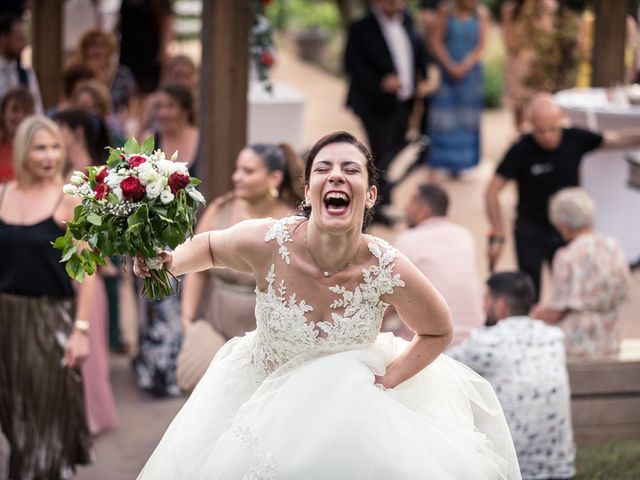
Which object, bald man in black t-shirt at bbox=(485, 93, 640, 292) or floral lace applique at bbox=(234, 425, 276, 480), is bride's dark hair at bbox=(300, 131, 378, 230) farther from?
bald man in black t-shirt at bbox=(485, 93, 640, 292)

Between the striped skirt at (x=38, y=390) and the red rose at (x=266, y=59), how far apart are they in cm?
289

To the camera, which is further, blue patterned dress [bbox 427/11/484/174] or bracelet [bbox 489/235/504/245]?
blue patterned dress [bbox 427/11/484/174]

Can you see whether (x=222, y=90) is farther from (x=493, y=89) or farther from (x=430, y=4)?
(x=493, y=89)

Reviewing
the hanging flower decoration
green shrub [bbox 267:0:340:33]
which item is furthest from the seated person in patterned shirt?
green shrub [bbox 267:0:340:33]

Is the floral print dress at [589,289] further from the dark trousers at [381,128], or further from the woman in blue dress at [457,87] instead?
the woman in blue dress at [457,87]

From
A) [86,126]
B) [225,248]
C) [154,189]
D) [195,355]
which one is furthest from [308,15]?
[154,189]

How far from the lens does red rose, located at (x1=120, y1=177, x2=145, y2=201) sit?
395cm

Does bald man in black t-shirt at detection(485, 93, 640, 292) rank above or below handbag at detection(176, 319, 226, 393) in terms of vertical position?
above

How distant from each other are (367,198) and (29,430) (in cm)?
281

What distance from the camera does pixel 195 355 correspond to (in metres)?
5.78

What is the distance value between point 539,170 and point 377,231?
9.31 ft

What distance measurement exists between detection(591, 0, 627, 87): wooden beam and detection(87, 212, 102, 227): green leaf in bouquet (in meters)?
6.96

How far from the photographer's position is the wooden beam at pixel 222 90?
743cm

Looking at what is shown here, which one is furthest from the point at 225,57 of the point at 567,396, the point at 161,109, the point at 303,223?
the point at 303,223
